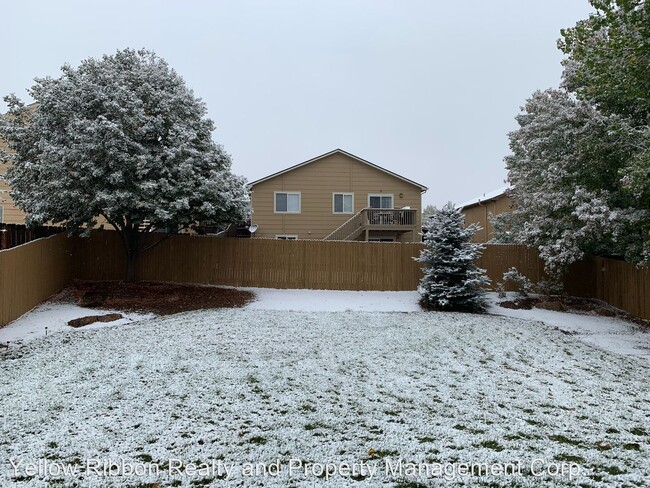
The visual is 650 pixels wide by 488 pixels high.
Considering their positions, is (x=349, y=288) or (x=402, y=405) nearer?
(x=402, y=405)

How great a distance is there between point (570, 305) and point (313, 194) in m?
13.3

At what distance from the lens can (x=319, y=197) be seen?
23062 millimetres

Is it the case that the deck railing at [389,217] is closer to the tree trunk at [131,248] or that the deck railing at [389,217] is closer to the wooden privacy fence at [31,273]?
the tree trunk at [131,248]

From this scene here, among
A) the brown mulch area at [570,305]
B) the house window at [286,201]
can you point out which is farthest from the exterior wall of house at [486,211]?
the house window at [286,201]

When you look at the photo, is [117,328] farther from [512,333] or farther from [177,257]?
[512,333]

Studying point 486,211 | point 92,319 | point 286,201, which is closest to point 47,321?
point 92,319

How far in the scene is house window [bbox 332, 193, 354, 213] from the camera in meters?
23.1

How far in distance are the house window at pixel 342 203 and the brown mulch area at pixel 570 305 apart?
406 inches

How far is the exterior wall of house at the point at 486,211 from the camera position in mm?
28094

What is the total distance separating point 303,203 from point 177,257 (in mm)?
8085

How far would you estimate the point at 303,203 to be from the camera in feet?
75.5

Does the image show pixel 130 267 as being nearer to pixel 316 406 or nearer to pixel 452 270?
pixel 452 270

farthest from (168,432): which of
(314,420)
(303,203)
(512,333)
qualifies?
(303,203)

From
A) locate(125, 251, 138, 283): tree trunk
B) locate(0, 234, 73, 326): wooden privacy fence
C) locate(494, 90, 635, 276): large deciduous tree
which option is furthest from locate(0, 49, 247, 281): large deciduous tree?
locate(494, 90, 635, 276): large deciduous tree
